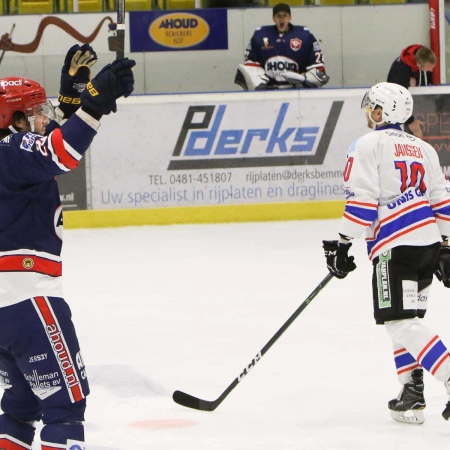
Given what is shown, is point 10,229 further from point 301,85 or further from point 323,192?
point 301,85

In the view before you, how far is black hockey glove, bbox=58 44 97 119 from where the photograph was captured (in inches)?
126

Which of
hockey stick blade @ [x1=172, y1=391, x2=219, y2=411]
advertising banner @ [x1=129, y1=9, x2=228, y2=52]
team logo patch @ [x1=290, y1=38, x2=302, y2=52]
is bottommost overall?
hockey stick blade @ [x1=172, y1=391, x2=219, y2=411]

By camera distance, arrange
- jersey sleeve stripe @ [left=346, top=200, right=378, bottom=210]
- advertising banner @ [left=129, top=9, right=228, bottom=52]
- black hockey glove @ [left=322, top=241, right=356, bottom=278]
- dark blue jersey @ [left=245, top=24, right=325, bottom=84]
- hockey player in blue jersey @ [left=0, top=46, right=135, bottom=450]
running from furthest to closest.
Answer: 1. advertising banner @ [left=129, top=9, right=228, bottom=52]
2. dark blue jersey @ [left=245, top=24, right=325, bottom=84]
3. black hockey glove @ [left=322, top=241, right=356, bottom=278]
4. jersey sleeve stripe @ [left=346, top=200, right=378, bottom=210]
5. hockey player in blue jersey @ [left=0, top=46, right=135, bottom=450]

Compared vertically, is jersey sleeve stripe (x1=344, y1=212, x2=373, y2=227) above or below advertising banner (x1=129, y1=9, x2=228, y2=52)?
below

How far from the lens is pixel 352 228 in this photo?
139 inches

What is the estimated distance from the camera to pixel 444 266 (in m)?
3.65

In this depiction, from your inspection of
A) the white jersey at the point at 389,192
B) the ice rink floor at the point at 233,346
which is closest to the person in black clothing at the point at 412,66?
the ice rink floor at the point at 233,346

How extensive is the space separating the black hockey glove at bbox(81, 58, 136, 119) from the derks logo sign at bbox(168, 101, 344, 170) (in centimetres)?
578

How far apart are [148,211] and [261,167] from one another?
0.93 m

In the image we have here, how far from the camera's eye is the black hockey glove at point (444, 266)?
3643 millimetres

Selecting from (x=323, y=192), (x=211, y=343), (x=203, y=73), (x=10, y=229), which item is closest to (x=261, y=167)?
(x=323, y=192)

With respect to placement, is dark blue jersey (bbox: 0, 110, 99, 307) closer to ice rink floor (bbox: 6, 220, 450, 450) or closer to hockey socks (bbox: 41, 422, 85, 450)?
hockey socks (bbox: 41, 422, 85, 450)

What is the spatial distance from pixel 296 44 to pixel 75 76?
6.29 meters

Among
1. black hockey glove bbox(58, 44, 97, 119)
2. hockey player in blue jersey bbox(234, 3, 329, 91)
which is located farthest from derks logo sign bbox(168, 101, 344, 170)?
black hockey glove bbox(58, 44, 97, 119)
